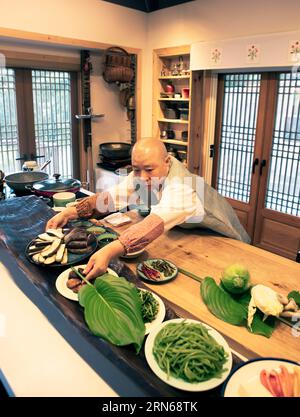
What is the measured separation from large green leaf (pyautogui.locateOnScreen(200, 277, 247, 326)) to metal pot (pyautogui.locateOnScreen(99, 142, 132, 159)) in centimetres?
321

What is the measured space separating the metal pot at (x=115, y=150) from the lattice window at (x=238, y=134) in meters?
1.18

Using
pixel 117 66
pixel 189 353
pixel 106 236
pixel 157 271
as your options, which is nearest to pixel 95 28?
pixel 117 66

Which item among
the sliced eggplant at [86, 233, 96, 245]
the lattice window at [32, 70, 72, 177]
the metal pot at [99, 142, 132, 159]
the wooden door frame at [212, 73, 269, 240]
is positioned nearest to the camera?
the sliced eggplant at [86, 233, 96, 245]

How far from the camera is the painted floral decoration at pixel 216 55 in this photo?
11.5 ft

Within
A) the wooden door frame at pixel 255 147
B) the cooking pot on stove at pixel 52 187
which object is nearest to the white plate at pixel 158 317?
the cooking pot on stove at pixel 52 187

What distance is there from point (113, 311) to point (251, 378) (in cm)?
41

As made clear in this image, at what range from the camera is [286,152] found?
3398mm

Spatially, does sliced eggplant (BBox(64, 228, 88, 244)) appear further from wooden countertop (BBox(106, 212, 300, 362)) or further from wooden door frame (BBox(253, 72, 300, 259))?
wooden door frame (BBox(253, 72, 300, 259))

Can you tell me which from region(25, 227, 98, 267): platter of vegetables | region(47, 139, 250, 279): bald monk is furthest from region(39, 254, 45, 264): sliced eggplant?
region(47, 139, 250, 279): bald monk

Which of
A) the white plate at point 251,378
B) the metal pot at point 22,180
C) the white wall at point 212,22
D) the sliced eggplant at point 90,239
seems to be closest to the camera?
the white plate at point 251,378

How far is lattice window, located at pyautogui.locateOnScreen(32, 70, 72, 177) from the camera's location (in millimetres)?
3922

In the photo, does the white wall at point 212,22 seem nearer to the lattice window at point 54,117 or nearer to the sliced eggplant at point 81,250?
the lattice window at point 54,117

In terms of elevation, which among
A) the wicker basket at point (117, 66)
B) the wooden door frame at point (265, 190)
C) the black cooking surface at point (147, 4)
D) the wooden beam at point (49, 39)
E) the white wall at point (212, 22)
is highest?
the black cooking surface at point (147, 4)

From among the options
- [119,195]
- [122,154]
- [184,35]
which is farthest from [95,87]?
[119,195]
